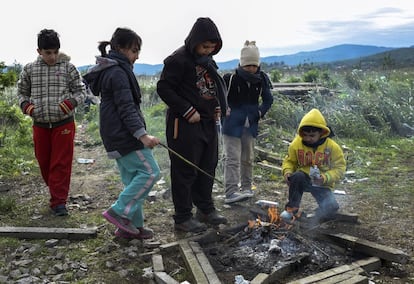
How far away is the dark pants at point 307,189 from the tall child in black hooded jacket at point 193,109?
2.74 feet

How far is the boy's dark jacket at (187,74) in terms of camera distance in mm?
4160

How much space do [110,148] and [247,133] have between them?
6.99 feet

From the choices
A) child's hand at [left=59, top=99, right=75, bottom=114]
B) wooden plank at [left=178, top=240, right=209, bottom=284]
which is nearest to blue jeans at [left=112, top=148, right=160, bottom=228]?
wooden plank at [left=178, top=240, right=209, bottom=284]

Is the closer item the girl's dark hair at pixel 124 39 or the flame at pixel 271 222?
the girl's dark hair at pixel 124 39

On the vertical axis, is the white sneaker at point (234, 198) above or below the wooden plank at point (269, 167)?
below

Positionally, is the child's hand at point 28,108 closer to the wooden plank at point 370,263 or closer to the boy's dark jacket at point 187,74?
the boy's dark jacket at point 187,74

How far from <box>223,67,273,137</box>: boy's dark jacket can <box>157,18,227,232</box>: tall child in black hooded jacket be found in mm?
814

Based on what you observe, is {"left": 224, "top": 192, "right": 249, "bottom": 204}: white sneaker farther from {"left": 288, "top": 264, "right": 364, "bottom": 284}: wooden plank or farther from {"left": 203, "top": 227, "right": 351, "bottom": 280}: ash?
{"left": 288, "top": 264, "right": 364, "bottom": 284}: wooden plank

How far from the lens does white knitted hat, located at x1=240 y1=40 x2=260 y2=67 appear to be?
5.17 m

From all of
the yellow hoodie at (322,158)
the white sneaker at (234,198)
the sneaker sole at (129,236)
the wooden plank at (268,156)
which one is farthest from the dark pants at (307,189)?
the wooden plank at (268,156)

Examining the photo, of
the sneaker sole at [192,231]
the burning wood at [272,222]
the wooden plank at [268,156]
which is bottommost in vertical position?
the sneaker sole at [192,231]

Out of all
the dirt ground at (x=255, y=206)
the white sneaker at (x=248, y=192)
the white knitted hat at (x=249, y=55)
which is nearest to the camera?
the dirt ground at (x=255, y=206)

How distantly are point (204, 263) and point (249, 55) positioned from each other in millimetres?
2598

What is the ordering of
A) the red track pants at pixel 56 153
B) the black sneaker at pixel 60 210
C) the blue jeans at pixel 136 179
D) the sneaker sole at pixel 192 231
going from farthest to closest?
the black sneaker at pixel 60 210, the red track pants at pixel 56 153, the sneaker sole at pixel 192 231, the blue jeans at pixel 136 179
